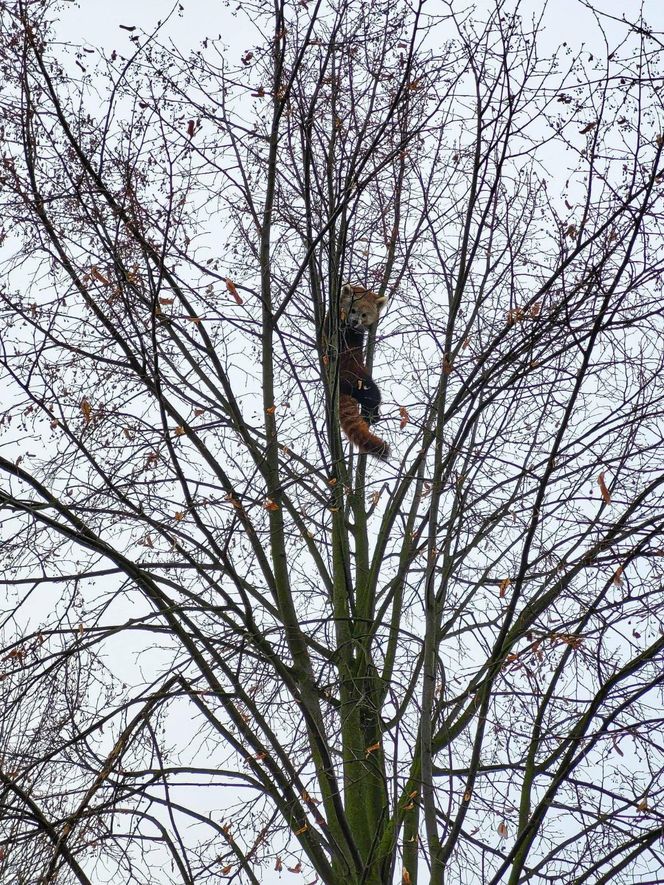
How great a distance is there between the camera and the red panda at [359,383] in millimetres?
6723

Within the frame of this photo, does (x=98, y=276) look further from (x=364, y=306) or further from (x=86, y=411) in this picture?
(x=364, y=306)

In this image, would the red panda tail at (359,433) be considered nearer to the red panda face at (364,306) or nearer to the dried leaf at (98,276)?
the red panda face at (364,306)

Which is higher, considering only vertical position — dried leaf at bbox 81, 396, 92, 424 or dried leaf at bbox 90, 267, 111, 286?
dried leaf at bbox 90, 267, 111, 286

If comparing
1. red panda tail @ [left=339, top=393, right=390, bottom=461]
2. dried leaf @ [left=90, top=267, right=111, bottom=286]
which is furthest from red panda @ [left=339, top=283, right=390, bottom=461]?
dried leaf @ [left=90, top=267, right=111, bottom=286]

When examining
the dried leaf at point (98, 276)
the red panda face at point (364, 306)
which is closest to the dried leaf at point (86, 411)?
the dried leaf at point (98, 276)

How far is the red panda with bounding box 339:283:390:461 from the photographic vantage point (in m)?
6.72

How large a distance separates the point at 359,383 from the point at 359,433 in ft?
1.64

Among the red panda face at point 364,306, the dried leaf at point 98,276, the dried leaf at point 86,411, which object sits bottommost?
the dried leaf at point 86,411

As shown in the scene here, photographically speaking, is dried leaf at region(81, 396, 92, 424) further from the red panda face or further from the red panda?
the red panda face

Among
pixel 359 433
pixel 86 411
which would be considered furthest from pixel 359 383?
pixel 86 411

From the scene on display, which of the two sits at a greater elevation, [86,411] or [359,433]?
[359,433]

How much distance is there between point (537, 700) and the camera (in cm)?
533

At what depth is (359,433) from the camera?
689 cm

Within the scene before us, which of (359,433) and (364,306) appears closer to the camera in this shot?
(359,433)
